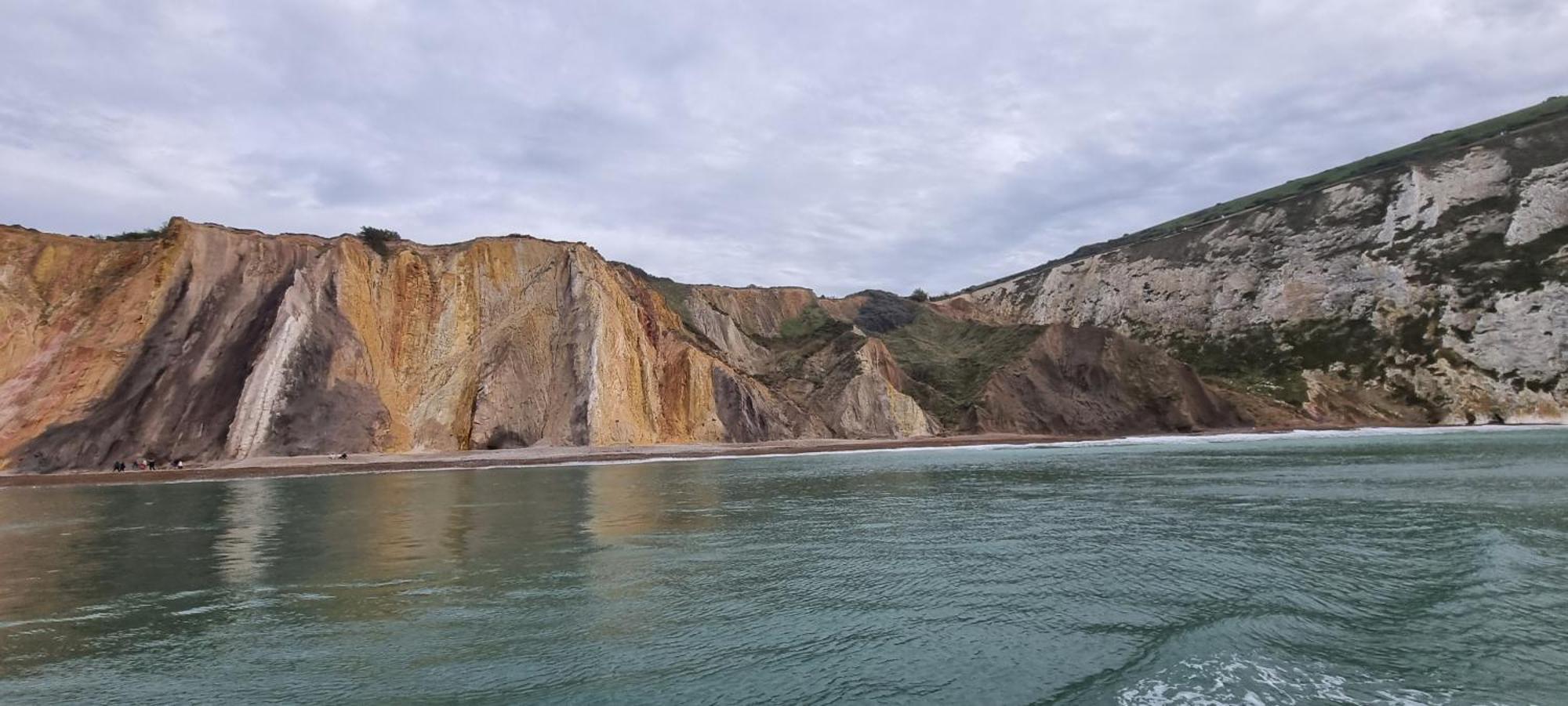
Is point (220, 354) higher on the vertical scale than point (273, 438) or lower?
higher

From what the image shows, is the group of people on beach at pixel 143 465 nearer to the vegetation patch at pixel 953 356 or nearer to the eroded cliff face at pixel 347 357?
the eroded cliff face at pixel 347 357

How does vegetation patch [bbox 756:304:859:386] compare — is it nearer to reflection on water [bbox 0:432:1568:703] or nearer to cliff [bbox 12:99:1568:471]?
cliff [bbox 12:99:1568:471]

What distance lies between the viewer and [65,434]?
51750 millimetres

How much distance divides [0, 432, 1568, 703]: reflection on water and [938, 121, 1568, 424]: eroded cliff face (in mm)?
70074

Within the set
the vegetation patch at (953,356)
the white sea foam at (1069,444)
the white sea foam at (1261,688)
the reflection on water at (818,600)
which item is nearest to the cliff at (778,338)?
the vegetation patch at (953,356)

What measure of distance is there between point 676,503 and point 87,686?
19.5 metres

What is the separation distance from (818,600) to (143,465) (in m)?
57.6

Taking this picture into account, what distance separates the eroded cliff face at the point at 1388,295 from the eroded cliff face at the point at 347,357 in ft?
52.4

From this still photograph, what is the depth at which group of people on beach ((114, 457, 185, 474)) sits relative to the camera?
50594mm

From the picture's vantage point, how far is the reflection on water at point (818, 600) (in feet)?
29.5

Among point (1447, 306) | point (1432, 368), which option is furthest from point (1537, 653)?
point (1447, 306)

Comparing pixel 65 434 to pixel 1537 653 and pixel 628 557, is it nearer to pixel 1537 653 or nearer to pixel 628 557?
pixel 628 557

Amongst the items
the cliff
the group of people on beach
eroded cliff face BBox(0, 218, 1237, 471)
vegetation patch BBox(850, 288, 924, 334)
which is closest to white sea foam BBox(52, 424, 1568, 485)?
the cliff

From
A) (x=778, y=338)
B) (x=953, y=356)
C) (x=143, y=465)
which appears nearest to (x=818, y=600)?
(x=143, y=465)
